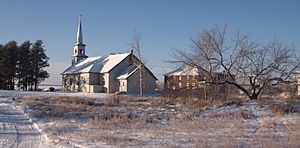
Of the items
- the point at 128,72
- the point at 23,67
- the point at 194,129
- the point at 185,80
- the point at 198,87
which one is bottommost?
the point at 194,129

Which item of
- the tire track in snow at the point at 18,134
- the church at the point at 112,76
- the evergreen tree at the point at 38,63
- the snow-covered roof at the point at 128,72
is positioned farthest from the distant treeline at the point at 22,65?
the tire track in snow at the point at 18,134

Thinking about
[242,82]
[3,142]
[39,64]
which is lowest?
[3,142]

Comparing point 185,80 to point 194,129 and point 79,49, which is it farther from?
point 79,49

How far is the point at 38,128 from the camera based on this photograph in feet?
49.1

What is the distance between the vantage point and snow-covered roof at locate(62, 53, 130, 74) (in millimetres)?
65000

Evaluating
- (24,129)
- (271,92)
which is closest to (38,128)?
(24,129)

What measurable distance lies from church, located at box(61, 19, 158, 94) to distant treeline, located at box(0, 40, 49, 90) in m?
5.76

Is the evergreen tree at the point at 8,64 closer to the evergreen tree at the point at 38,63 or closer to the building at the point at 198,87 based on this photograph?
the evergreen tree at the point at 38,63

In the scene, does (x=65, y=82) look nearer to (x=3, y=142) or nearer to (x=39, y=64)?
(x=39, y=64)

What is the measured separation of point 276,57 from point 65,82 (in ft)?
174

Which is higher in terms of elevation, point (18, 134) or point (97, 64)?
point (97, 64)

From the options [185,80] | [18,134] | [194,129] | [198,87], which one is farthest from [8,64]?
[194,129]

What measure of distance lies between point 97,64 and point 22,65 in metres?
12.7

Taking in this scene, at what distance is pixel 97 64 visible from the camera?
6781 centimetres
